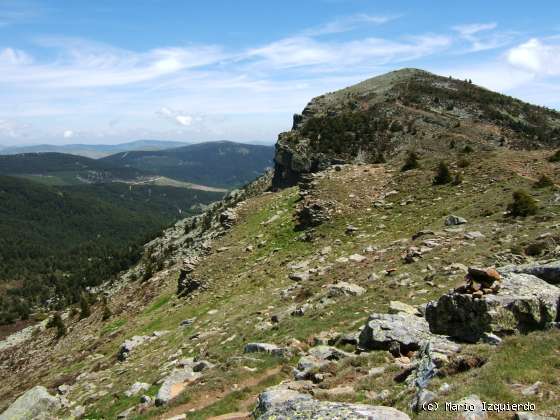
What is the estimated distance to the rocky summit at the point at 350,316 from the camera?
988 cm

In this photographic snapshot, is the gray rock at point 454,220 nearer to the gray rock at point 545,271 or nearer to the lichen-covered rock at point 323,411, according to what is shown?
the gray rock at point 545,271

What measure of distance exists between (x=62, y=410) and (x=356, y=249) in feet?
58.6

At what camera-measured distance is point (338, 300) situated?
1906 centimetres

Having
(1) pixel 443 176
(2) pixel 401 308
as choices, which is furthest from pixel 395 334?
(1) pixel 443 176

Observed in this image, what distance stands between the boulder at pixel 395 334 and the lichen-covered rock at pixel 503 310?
0.63 meters

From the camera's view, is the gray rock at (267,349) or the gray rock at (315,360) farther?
the gray rock at (267,349)

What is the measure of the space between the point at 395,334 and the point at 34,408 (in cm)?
1707

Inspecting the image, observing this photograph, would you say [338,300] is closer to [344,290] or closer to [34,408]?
[344,290]

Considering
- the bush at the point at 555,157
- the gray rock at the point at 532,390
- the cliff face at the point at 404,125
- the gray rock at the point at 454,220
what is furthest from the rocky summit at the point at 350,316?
the cliff face at the point at 404,125

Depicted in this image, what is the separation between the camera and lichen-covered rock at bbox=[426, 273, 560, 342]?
1112 centimetres

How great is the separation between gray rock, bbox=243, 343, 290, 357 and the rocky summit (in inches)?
2.2

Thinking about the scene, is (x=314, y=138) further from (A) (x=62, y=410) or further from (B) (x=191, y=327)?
(A) (x=62, y=410)

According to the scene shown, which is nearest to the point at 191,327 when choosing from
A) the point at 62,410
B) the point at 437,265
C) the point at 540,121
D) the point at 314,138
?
the point at 62,410

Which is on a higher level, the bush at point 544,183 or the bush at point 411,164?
the bush at point 411,164
